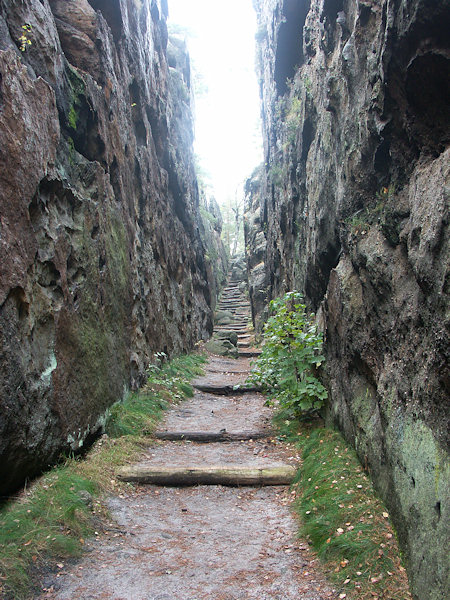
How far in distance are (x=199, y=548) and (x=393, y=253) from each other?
336 cm

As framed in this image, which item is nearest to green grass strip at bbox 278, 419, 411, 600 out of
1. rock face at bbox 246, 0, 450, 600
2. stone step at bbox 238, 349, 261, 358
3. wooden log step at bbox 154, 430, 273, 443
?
rock face at bbox 246, 0, 450, 600

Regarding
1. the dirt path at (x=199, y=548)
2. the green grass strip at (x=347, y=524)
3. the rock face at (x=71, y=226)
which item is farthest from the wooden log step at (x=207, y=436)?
the green grass strip at (x=347, y=524)

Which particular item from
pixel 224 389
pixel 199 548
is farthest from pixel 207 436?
pixel 224 389

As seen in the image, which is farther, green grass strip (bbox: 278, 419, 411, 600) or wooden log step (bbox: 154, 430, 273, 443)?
wooden log step (bbox: 154, 430, 273, 443)

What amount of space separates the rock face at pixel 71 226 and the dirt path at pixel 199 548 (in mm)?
1125

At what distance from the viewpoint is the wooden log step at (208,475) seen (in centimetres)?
538

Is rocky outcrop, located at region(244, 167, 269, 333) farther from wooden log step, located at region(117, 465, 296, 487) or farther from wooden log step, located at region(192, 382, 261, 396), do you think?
wooden log step, located at region(117, 465, 296, 487)

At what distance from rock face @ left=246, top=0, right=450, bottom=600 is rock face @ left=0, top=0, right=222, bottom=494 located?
342 centimetres

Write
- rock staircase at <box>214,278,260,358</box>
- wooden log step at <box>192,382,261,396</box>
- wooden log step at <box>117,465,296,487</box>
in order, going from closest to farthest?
wooden log step at <box>117,465,296,487</box>, wooden log step at <box>192,382,261,396</box>, rock staircase at <box>214,278,260,358</box>

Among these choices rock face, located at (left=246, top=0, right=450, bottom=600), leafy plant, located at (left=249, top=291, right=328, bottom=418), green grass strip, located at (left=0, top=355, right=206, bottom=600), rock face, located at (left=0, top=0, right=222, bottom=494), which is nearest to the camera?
rock face, located at (left=246, top=0, right=450, bottom=600)

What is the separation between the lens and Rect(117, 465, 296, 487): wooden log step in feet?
17.6

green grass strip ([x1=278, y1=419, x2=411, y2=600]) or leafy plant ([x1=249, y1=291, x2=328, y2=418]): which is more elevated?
leafy plant ([x1=249, y1=291, x2=328, y2=418])

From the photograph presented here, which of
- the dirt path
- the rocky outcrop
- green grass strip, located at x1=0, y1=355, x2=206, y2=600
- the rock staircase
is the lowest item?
the dirt path

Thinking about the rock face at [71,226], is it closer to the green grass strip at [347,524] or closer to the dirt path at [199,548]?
the dirt path at [199,548]
